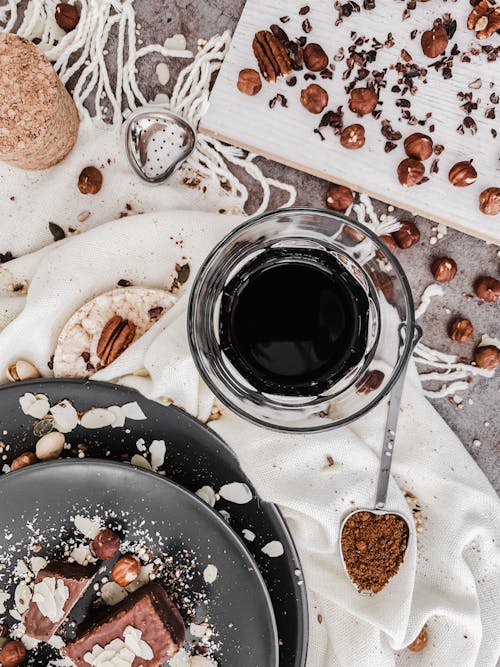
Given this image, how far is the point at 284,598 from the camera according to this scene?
3.26ft

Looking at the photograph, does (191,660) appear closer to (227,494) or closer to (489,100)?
(227,494)

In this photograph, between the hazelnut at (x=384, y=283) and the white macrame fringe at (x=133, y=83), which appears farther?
the white macrame fringe at (x=133, y=83)

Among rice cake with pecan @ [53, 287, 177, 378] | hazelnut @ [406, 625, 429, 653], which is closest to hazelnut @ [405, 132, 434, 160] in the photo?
rice cake with pecan @ [53, 287, 177, 378]

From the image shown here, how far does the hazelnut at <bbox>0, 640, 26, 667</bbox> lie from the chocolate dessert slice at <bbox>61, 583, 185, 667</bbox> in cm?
7

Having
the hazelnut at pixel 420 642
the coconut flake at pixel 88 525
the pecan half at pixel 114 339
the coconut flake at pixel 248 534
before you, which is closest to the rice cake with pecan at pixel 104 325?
the pecan half at pixel 114 339

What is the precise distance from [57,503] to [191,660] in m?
0.32

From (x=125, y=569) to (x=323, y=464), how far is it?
334 mm

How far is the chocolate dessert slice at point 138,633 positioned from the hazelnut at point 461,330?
0.61 m

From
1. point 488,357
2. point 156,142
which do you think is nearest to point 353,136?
point 156,142

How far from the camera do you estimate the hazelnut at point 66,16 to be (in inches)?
41.9

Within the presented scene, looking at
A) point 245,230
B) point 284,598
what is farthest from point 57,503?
point 245,230

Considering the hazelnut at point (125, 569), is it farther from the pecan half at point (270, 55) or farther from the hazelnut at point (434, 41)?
the hazelnut at point (434, 41)

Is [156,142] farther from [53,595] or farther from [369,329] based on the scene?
[53,595]

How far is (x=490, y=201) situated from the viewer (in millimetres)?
1007
